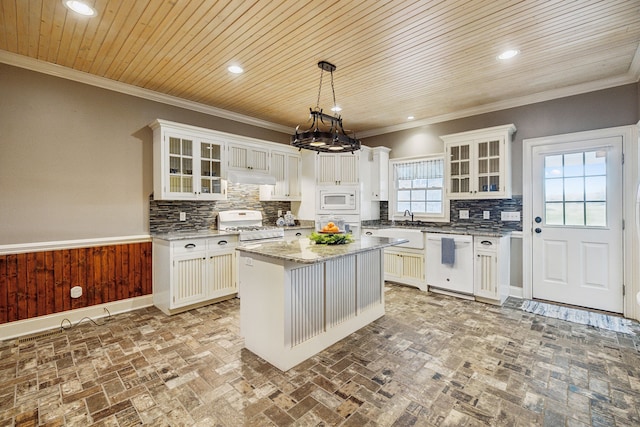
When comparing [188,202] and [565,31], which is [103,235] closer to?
[188,202]

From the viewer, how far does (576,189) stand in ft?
12.6

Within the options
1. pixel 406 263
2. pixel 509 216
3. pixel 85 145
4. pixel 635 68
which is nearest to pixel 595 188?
pixel 509 216

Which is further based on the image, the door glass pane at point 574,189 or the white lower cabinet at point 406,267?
the white lower cabinet at point 406,267

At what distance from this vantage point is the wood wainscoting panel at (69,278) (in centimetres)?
302

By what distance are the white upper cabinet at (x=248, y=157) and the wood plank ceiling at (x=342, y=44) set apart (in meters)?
0.81

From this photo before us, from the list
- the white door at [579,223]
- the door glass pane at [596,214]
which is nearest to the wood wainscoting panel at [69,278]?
A: the white door at [579,223]

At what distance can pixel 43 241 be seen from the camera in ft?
10.5

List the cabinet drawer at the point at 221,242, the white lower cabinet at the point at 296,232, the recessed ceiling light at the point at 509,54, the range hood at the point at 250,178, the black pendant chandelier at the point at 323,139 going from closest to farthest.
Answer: the black pendant chandelier at the point at 323,139 < the recessed ceiling light at the point at 509,54 < the cabinet drawer at the point at 221,242 < the range hood at the point at 250,178 < the white lower cabinet at the point at 296,232

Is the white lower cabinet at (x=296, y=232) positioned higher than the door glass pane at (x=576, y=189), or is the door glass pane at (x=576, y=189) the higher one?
the door glass pane at (x=576, y=189)

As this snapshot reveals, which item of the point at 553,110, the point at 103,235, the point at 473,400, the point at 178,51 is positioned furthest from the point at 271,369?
the point at 553,110

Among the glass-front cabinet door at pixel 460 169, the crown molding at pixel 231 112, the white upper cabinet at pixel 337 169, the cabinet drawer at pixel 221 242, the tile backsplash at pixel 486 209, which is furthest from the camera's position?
the white upper cabinet at pixel 337 169

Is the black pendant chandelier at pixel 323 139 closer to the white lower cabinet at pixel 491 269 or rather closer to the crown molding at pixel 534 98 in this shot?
the white lower cabinet at pixel 491 269

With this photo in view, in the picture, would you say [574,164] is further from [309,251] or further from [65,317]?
[65,317]

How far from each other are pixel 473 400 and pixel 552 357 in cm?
114
